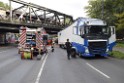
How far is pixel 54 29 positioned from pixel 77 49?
7555cm

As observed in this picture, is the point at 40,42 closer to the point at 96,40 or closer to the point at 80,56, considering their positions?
the point at 80,56

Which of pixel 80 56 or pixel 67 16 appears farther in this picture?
pixel 67 16

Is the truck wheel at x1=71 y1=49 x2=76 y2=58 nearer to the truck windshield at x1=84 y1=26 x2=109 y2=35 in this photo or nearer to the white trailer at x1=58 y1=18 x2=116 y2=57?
the white trailer at x1=58 y1=18 x2=116 y2=57

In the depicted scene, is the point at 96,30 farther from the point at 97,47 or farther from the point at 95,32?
the point at 97,47

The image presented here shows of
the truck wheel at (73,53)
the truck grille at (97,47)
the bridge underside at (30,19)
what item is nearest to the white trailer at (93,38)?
the truck grille at (97,47)

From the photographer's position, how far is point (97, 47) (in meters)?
27.0

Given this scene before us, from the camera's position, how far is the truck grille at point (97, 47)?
2675 centimetres

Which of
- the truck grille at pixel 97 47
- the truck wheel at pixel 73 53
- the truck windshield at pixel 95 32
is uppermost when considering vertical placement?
the truck windshield at pixel 95 32

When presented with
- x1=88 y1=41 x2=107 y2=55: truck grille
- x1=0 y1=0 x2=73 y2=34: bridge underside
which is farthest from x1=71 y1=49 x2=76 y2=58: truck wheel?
x1=0 y1=0 x2=73 y2=34: bridge underside

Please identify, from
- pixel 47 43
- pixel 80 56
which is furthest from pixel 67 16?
pixel 80 56

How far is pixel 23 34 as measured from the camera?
32.5m

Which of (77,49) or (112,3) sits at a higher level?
(112,3)

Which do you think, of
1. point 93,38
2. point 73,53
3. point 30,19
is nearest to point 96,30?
point 93,38

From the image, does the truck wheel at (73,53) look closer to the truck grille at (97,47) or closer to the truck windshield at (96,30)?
the truck grille at (97,47)
